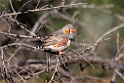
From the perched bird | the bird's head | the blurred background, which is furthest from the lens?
the blurred background

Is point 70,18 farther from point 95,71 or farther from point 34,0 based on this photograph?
point 95,71

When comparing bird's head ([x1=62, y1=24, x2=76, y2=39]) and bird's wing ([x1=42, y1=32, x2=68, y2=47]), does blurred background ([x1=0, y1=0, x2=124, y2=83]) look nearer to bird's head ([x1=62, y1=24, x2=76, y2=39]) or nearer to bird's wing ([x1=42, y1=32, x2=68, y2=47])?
bird's head ([x1=62, y1=24, x2=76, y2=39])

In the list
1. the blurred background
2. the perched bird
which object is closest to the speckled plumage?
the perched bird

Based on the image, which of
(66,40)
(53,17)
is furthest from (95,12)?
(66,40)

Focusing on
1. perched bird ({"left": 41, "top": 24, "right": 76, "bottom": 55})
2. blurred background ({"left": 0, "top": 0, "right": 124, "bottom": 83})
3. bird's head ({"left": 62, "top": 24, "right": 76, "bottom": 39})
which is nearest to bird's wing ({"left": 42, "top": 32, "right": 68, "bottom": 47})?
perched bird ({"left": 41, "top": 24, "right": 76, "bottom": 55})

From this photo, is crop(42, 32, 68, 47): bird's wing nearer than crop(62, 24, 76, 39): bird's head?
Yes

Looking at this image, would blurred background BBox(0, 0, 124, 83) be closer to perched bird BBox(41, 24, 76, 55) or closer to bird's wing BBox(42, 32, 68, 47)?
perched bird BBox(41, 24, 76, 55)

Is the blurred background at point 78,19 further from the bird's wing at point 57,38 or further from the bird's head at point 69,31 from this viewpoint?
the bird's wing at point 57,38

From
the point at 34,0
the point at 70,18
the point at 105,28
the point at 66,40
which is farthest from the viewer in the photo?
the point at 105,28

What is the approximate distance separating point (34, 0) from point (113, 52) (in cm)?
234

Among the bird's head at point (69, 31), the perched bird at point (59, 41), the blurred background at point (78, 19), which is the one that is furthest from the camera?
the blurred background at point (78, 19)

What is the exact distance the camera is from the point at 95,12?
6355mm

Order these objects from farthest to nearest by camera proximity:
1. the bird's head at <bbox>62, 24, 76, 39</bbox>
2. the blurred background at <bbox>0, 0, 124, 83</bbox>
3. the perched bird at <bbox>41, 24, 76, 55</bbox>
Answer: the blurred background at <bbox>0, 0, 124, 83</bbox>, the bird's head at <bbox>62, 24, 76, 39</bbox>, the perched bird at <bbox>41, 24, 76, 55</bbox>

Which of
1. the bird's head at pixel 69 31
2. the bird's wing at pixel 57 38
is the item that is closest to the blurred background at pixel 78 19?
the bird's head at pixel 69 31
